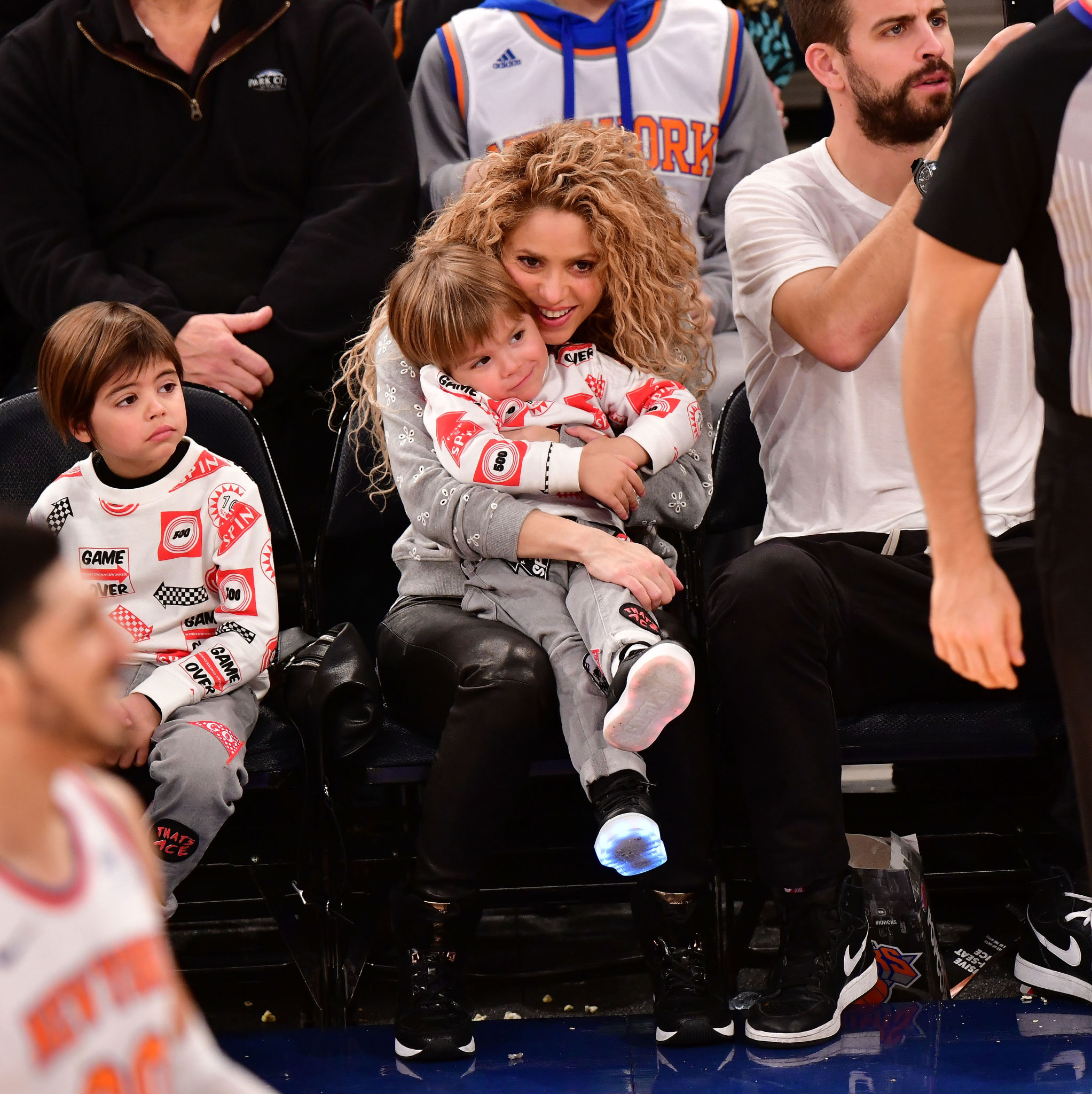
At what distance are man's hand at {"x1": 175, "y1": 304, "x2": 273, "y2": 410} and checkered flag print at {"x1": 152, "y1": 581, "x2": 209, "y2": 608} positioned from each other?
60 cm

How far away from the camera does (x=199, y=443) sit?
2826 millimetres

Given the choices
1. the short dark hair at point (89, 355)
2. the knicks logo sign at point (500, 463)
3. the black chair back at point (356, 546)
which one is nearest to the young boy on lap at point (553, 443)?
the knicks logo sign at point (500, 463)

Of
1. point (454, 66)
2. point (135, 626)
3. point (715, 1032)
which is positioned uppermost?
point (454, 66)

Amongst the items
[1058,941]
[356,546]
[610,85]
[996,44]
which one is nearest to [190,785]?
[356,546]

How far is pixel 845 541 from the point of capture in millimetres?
2588

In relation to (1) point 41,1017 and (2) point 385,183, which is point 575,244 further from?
(1) point 41,1017

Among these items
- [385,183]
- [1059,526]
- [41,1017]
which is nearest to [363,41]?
[385,183]

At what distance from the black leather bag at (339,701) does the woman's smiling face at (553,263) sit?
0.72 meters

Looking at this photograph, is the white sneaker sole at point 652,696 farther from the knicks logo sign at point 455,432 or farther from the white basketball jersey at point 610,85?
the white basketball jersey at point 610,85

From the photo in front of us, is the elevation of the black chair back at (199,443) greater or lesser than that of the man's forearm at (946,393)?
lesser

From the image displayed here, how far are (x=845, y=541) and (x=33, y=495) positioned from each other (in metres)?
1.55

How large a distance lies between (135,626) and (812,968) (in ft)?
4.26

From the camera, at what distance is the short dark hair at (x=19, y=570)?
0.89m

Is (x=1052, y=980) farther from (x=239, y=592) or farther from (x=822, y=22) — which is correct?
(x=822, y=22)
